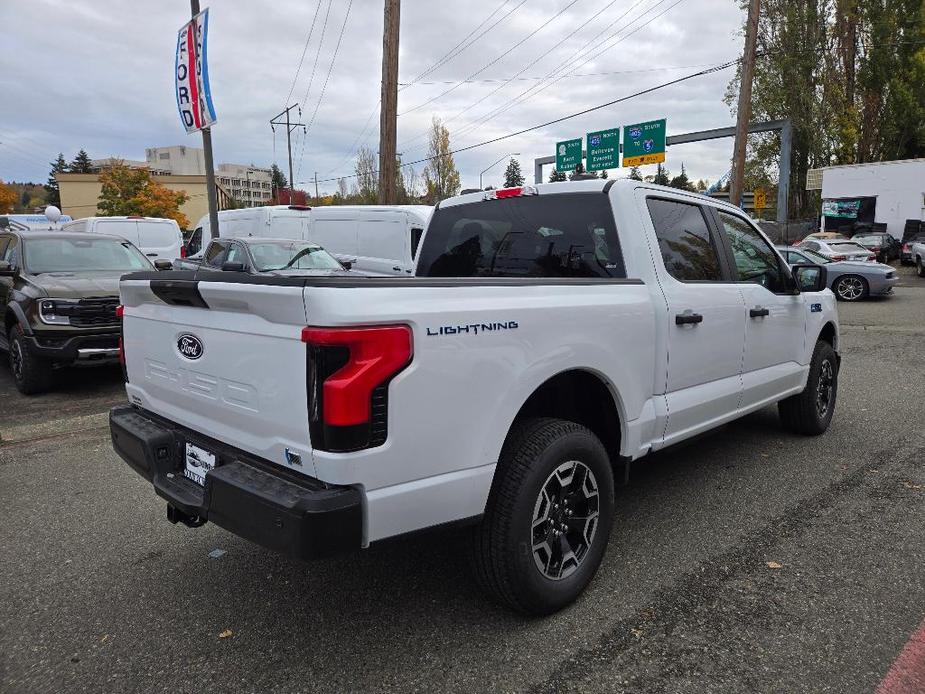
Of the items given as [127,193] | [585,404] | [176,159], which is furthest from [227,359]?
[176,159]

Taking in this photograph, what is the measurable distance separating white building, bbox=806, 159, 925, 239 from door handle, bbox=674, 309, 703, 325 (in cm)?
3611

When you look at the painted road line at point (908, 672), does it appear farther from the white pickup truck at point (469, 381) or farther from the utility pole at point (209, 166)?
the utility pole at point (209, 166)

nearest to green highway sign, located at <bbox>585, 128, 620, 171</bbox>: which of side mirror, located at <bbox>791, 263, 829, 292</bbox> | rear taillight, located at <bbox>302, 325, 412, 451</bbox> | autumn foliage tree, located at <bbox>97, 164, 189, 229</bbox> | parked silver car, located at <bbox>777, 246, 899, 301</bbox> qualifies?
parked silver car, located at <bbox>777, 246, 899, 301</bbox>

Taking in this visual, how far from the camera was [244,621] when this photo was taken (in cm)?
280

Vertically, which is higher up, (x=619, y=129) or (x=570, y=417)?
(x=619, y=129)

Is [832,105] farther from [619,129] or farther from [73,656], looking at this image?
[73,656]

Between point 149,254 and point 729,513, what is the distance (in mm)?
14456

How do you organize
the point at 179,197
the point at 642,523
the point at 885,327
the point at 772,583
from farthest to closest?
1. the point at 179,197
2. the point at 885,327
3. the point at 642,523
4. the point at 772,583

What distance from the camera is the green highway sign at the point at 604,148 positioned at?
28.8 metres

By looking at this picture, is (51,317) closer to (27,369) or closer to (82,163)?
(27,369)

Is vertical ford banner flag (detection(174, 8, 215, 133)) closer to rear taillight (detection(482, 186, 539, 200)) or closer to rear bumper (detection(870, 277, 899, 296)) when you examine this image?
rear taillight (detection(482, 186, 539, 200))

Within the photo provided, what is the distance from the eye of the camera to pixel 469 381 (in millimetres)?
2318

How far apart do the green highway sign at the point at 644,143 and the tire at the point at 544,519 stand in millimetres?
27117

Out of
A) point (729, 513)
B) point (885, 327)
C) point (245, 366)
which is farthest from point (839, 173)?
point (245, 366)
